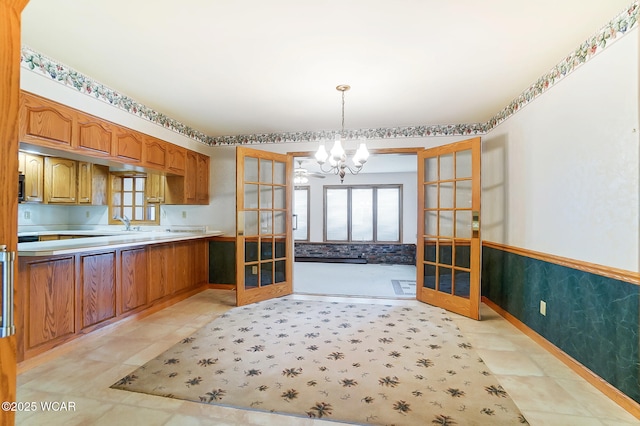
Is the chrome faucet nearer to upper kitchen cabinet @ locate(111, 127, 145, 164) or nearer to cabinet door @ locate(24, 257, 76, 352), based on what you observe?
upper kitchen cabinet @ locate(111, 127, 145, 164)

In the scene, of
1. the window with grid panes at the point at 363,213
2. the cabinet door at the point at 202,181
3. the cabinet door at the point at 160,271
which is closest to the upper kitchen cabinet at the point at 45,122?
the cabinet door at the point at 160,271

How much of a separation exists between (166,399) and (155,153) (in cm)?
279

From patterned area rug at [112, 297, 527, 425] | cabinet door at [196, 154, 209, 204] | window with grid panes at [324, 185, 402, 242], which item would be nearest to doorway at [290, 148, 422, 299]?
window with grid panes at [324, 185, 402, 242]

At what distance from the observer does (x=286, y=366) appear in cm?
228

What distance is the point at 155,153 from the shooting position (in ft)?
11.9

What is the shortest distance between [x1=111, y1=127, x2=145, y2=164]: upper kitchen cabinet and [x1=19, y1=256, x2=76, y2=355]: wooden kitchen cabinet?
3.87 ft

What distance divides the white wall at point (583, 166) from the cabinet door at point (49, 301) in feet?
13.5

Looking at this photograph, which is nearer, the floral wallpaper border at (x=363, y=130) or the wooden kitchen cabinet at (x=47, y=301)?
the floral wallpaper border at (x=363, y=130)

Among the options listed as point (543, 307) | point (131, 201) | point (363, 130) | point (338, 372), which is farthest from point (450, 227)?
point (131, 201)

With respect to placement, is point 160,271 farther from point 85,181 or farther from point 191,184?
point 85,181

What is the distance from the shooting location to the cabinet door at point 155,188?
4.27 metres

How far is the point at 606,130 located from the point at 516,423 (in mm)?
1949

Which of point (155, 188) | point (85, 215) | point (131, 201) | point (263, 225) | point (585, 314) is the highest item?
point (155, 188)

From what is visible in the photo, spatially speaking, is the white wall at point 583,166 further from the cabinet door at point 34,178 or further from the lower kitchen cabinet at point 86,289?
the cabinet door at point 34,178
